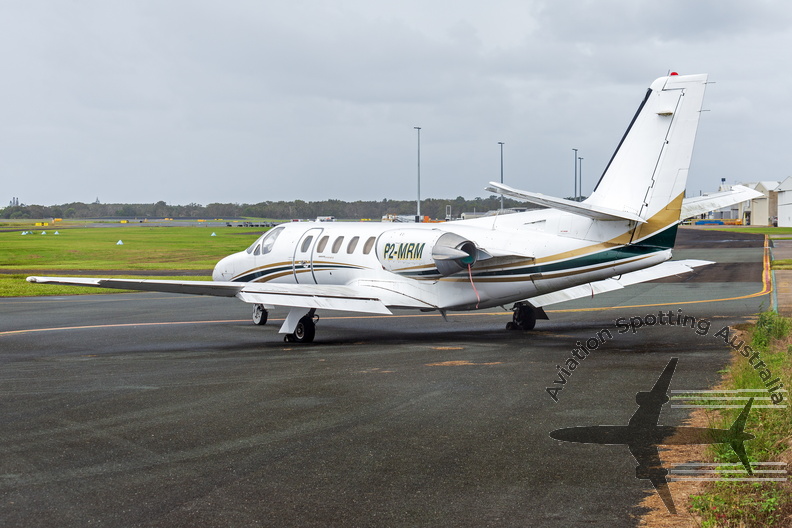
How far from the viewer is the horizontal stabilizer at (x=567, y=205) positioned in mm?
15641

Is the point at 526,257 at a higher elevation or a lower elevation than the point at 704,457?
higher

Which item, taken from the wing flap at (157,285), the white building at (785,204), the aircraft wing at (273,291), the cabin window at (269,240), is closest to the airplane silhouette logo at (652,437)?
the aircraft wing at (273,291)

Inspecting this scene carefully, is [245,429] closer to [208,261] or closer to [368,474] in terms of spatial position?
[368,474]

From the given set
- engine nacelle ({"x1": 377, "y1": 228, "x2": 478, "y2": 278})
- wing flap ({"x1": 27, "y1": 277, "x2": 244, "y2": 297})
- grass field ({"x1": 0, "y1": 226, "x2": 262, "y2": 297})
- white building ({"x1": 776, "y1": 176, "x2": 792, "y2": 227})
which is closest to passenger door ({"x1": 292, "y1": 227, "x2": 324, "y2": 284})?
engine nacelle ({"x1": 377, "y1": 228, "x2": 478, "y2": 278})

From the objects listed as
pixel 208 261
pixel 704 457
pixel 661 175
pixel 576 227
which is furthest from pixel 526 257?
pixel 208 261

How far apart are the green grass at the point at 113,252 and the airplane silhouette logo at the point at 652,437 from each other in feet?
137

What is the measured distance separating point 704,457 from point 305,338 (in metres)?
12.3

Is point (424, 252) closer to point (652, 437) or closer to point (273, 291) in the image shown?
point (273, 291)

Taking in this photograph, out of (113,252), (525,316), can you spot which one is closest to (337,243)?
(525,316)

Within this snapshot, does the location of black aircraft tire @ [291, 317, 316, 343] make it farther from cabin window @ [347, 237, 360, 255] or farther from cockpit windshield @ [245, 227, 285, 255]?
cockpit windshield @ [245, 227, 285, 255]

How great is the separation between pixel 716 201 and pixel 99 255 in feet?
179

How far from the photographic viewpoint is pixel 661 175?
1714 centimetres

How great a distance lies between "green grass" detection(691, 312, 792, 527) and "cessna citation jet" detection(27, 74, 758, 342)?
441cm

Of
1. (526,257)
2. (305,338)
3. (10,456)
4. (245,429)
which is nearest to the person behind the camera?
(10,456)
